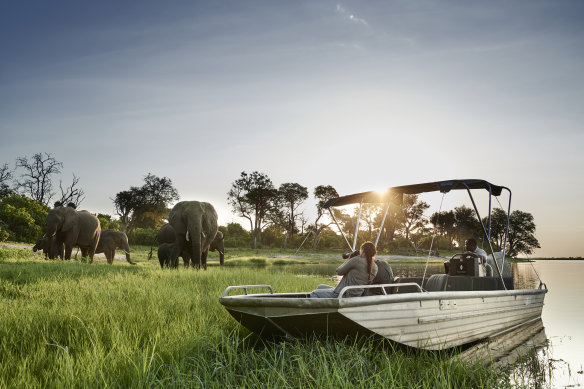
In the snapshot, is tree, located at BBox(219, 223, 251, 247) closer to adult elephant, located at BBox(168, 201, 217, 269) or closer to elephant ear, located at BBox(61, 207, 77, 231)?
elephant ear, located at BBox(61, 207, 77, 231)

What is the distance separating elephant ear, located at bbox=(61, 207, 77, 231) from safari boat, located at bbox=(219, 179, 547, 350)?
1571 cm

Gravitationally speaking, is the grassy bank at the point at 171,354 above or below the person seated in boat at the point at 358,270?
below

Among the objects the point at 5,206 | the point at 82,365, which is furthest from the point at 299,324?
the point at 5,206

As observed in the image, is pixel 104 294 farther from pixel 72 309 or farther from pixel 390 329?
pixel 390 329

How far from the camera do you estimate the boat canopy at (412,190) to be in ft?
31.6

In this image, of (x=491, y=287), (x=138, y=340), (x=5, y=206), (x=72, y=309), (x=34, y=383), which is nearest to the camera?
(x=34, y=383)

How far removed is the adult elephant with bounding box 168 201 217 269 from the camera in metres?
19.5

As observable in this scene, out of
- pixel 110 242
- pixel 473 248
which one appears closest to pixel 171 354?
pixel 473 248

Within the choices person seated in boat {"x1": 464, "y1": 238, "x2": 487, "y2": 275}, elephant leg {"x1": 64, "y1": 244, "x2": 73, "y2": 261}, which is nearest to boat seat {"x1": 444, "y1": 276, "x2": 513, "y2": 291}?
person seated in boat {"x1": 464, "y1": 238, "x2": 487, "y2": 275}

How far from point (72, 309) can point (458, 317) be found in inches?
260

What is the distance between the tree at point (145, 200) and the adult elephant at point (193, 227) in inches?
2197

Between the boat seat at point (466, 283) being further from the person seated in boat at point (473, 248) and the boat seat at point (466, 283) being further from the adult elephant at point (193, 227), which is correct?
the adult elephant at point (193, 227)

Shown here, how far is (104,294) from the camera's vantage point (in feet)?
31.8

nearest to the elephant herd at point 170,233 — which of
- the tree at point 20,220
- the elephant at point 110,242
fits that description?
the elephant at point 110,242
